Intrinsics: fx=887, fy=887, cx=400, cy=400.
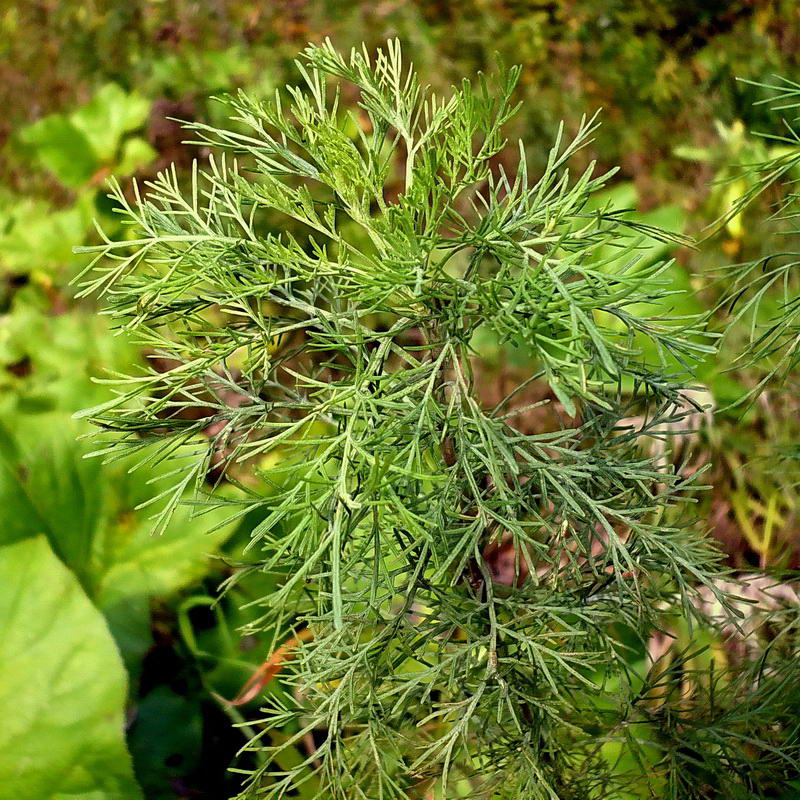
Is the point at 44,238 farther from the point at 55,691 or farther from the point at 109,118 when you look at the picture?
the point at 55,691

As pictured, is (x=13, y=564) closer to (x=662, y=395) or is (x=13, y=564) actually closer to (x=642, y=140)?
(x=662, y=395)

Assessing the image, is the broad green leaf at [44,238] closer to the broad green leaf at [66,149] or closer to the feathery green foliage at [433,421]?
the broad green leaf at [66,149]

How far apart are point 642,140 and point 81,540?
1.92 meters

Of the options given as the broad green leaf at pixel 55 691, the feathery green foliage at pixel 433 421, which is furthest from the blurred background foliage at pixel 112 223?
the feathery green foliage at pixel 433 421

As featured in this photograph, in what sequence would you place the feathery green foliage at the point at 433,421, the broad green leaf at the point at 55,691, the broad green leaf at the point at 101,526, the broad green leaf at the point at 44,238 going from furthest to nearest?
the broad green leaf at the point at 44,238, the broad green leaf at the point at 101,526, the broad green leaf at the point at 55,691, the feathery green foliage at the point at 433,421

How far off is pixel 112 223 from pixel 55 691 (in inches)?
65.0

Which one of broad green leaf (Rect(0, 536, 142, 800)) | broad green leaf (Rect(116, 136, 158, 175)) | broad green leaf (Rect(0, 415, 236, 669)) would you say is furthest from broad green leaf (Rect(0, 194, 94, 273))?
broad green leaf (Rect(0, 536, 142, 800))

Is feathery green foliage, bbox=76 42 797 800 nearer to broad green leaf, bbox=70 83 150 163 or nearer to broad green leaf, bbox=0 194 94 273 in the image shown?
broad green leaf, bbox=0 194 94 273

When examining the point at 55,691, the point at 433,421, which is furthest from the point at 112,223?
the point at 433,421

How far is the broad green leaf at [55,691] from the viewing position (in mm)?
1399

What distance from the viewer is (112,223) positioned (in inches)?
107

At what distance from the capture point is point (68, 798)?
1390mm

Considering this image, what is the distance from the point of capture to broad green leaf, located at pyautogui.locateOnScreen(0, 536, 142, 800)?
1.40 metres

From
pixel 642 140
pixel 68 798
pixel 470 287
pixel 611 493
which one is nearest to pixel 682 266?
pixel 642 140
